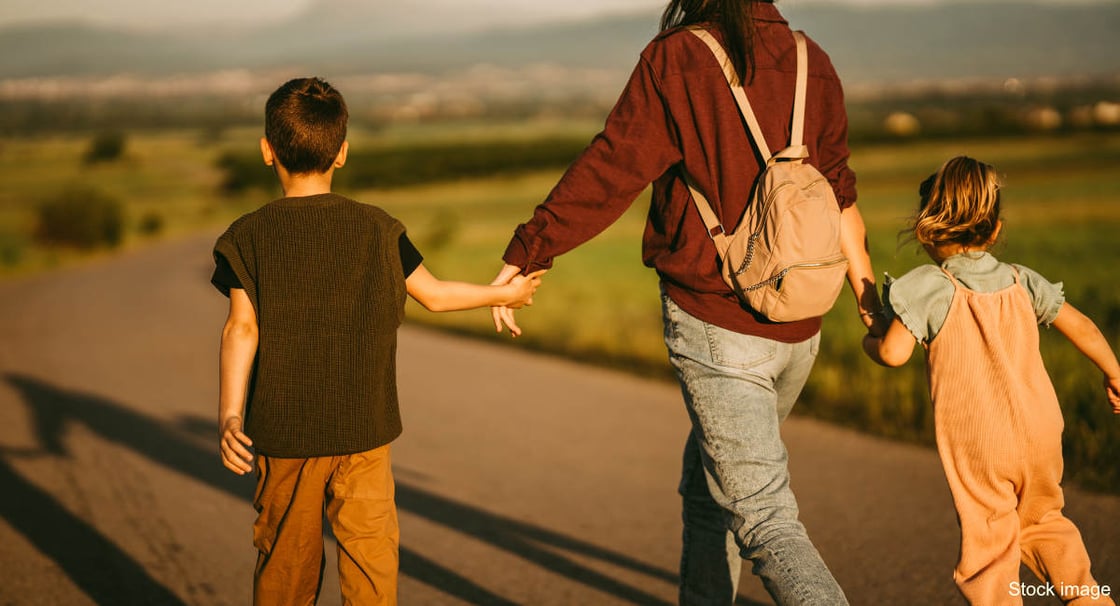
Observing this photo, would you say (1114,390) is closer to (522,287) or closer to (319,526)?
(522,287)

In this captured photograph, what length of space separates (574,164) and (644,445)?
399cm

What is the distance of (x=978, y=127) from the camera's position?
62438 millimetres

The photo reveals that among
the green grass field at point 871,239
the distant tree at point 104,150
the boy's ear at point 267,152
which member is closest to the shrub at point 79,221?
the green grass field at point 871,239

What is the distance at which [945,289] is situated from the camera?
286 centimetres

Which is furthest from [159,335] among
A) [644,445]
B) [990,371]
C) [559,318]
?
[990,371]

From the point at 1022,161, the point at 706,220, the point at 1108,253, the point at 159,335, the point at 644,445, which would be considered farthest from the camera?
the point at 1022,161

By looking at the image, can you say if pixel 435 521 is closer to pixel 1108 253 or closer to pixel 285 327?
pixel 285 327

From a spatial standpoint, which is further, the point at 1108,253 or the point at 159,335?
the point at 1108,253

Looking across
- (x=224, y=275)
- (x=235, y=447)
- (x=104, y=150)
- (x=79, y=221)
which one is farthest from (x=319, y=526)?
(x=104, y=150)

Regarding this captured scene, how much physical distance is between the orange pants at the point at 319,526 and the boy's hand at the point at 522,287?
667mm

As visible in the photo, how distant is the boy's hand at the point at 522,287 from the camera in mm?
3285

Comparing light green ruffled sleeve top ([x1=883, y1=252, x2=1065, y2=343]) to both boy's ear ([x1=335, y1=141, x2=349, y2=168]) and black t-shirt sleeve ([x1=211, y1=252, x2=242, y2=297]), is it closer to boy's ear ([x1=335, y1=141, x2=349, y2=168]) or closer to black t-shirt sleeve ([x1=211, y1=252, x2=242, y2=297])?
boy's ear ([x1=335, y1=141, x2=349, y2=168])

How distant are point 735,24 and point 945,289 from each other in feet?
2.99

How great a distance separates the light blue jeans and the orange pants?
2.98 ft
